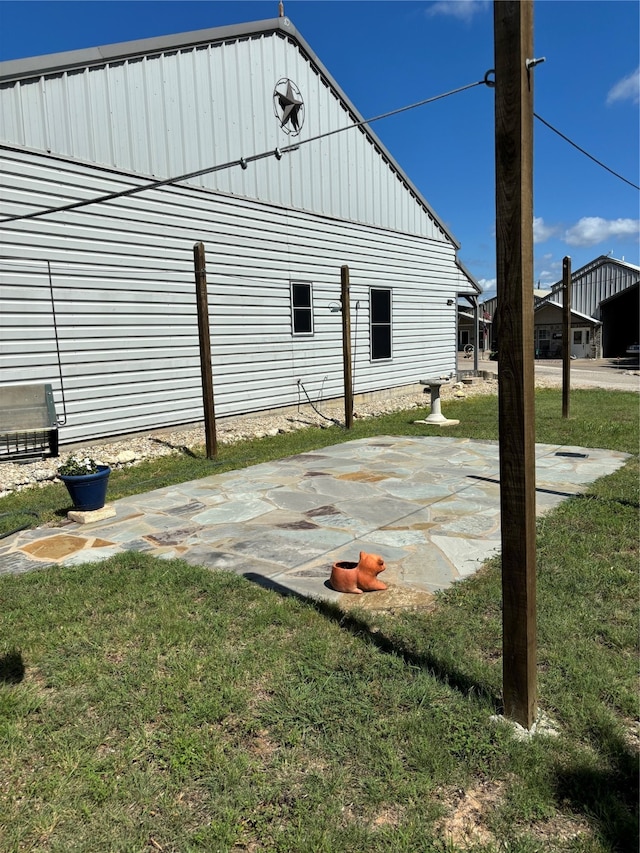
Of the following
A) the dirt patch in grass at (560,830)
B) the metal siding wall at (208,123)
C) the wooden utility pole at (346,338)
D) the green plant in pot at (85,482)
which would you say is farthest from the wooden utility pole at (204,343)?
the dirt patch in grass at (560,830)

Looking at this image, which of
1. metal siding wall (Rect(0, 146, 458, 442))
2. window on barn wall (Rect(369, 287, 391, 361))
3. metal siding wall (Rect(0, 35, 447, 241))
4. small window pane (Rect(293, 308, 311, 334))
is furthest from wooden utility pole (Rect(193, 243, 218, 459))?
window on barn wall (Rect(369, 287, 391, 361))

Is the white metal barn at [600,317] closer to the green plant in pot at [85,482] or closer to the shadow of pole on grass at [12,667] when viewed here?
the green plant in pot at [85,482]

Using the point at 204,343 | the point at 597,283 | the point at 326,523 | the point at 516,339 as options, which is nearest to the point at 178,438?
the point at 204,343

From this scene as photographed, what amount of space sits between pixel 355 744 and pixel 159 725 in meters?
0.75

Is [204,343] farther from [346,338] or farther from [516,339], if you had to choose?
[516,339]

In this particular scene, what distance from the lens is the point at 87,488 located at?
497cm

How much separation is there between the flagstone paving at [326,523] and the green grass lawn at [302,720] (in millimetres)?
312

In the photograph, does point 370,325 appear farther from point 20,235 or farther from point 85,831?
point 85,831

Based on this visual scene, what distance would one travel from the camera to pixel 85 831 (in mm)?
1763

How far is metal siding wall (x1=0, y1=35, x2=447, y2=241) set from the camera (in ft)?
23.7

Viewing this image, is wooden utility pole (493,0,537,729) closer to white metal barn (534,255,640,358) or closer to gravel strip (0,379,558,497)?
gravel strip (0,379,558,497)

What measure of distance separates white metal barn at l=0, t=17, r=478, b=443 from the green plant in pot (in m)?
2.11

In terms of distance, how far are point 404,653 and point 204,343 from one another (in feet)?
17.5

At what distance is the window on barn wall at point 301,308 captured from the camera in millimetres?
11102
